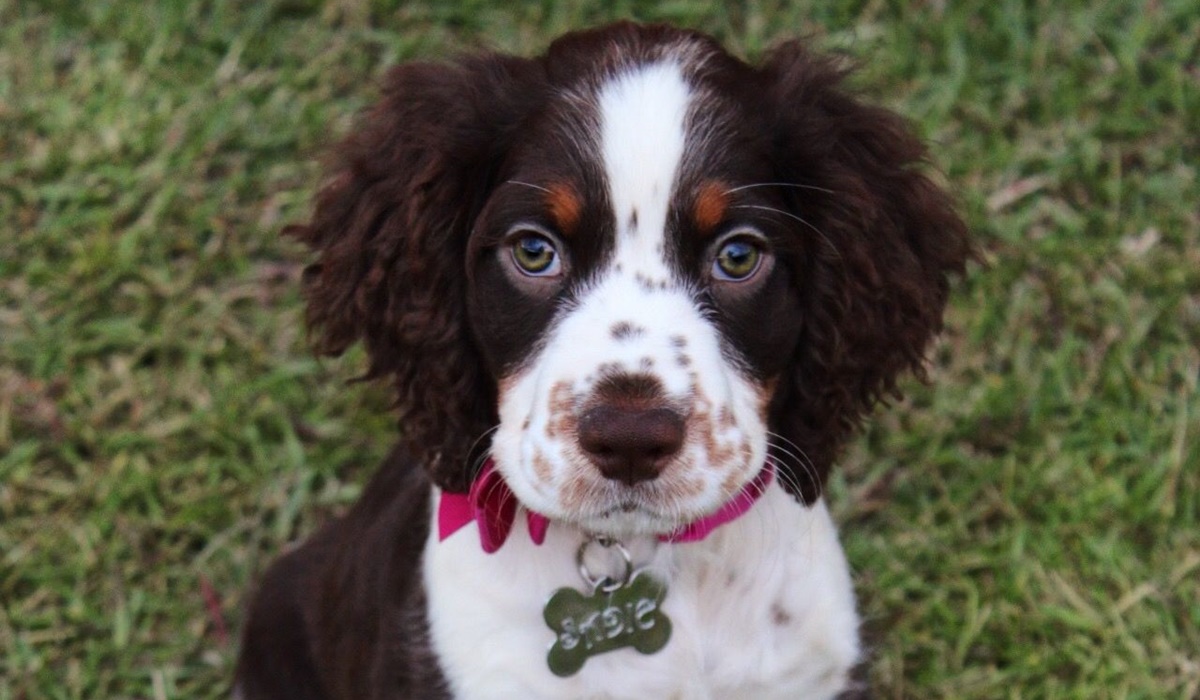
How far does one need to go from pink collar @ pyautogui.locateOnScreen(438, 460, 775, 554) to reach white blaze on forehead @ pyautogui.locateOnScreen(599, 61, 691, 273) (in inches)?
24.2

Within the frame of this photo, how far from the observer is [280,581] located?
15.4ft

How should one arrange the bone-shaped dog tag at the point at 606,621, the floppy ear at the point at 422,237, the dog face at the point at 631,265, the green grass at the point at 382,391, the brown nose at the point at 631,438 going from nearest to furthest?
the brown nose at the point at 631,438 → the dog face at the point at 631,265 → the floppy ear at the point at 422,237 → the bone-shaped dog tag at the point at 606,621 → the green grass at the point at 382,391

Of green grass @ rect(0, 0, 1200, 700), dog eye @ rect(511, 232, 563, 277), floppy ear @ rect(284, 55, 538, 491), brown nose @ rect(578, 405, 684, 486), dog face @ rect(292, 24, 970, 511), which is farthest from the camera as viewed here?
green grass @ rect(0, 0, 1200, 700)

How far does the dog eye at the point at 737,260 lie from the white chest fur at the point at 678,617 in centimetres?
65

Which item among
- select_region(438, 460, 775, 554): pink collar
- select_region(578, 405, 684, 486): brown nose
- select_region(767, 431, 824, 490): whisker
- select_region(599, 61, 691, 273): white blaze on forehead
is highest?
select_region(599, 61, 691, 273): white blaze on forehead

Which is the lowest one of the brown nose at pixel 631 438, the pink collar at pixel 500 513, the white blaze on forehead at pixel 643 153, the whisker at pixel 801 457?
the pink collar at pixel 500 513

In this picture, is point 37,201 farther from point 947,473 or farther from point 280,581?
point 947,473

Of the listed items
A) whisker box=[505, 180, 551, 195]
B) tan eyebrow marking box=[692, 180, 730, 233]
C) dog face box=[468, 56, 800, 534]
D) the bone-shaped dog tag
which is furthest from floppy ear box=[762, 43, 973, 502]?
whisker box=[505, 180, 551, 195]

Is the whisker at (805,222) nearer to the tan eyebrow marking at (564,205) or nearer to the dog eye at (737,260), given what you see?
the dog eye at (737,260)

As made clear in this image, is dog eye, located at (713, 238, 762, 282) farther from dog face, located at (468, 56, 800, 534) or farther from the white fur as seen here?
the white fur

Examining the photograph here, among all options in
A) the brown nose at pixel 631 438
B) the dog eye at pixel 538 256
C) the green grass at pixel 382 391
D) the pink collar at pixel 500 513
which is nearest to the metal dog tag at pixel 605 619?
the pink collar at pixel 500 513

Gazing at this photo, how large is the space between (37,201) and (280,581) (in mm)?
2258

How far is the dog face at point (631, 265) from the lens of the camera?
3.16 metres

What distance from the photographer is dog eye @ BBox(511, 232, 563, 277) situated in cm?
330
